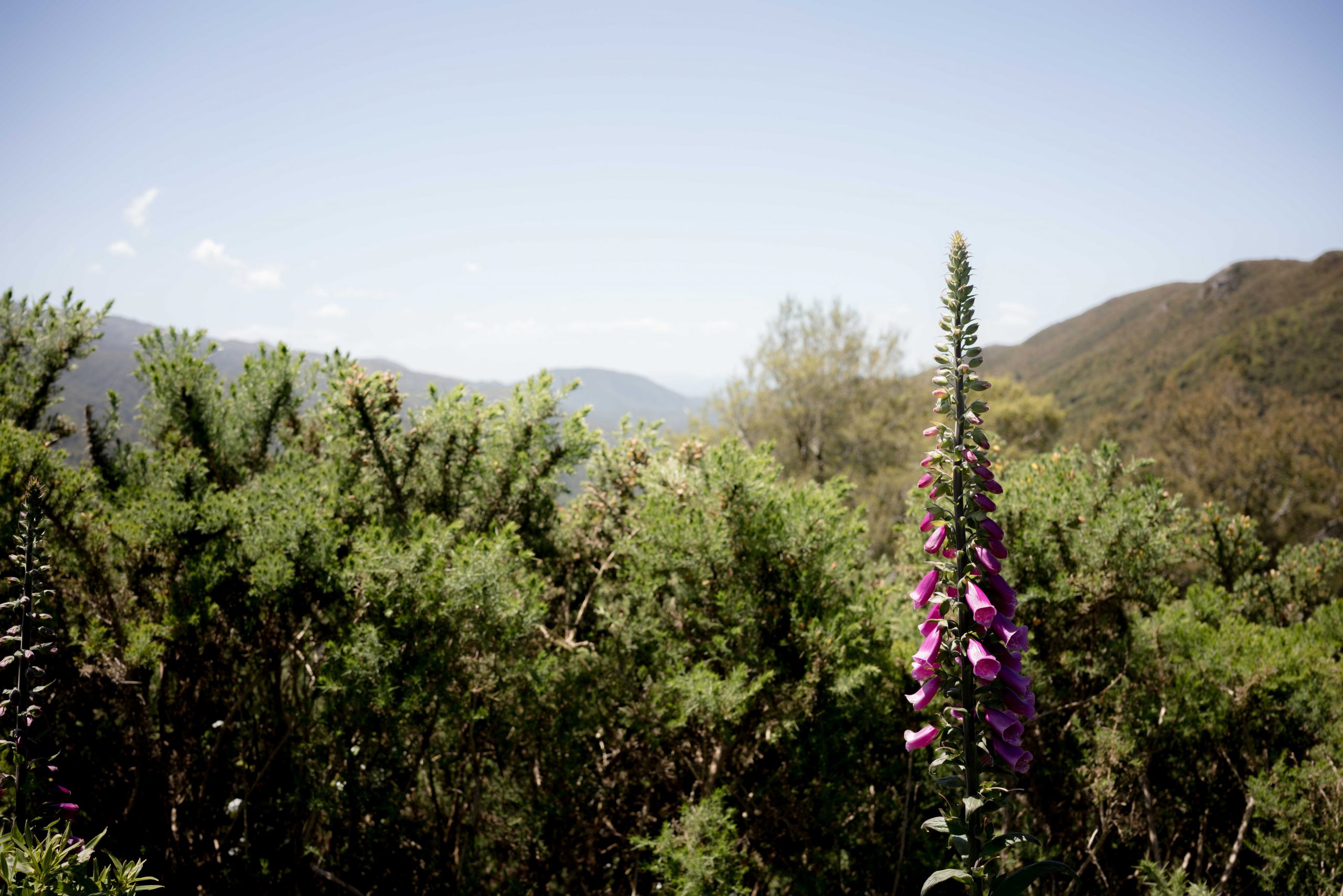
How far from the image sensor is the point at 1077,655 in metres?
6.65

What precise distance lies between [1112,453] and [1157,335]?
298 ft

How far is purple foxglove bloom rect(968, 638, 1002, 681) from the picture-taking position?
2.35 meters

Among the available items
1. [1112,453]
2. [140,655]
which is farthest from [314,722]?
[1112,453]

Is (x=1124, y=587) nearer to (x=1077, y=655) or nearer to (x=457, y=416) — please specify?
(x=1077, y=655)

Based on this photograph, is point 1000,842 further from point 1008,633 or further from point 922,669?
point 1008,633

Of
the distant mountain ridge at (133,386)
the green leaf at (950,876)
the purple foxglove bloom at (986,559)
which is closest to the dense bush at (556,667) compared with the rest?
the distant mountain ridge at (133,386)

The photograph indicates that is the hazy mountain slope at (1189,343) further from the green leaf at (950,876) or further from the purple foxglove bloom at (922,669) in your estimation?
the green leaf at (950,876)

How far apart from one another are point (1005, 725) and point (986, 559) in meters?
0.61

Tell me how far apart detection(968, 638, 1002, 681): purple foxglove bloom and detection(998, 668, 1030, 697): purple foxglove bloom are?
0.29ft

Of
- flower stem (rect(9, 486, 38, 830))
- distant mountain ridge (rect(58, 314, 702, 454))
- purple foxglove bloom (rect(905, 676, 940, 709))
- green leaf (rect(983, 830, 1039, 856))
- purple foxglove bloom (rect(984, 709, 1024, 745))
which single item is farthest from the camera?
distant mountain ridge (rect(58, 314, 702, 454))

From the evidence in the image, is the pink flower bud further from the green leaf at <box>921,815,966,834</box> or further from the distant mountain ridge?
the distant mountain ridge

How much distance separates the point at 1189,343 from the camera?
2667 inches

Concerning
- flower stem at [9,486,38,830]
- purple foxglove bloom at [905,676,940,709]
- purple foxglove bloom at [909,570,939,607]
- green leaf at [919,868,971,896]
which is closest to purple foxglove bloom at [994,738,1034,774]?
purple foxglove bloom at [905,676,940,709]

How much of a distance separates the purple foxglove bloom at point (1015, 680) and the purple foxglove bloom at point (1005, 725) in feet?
0.33
